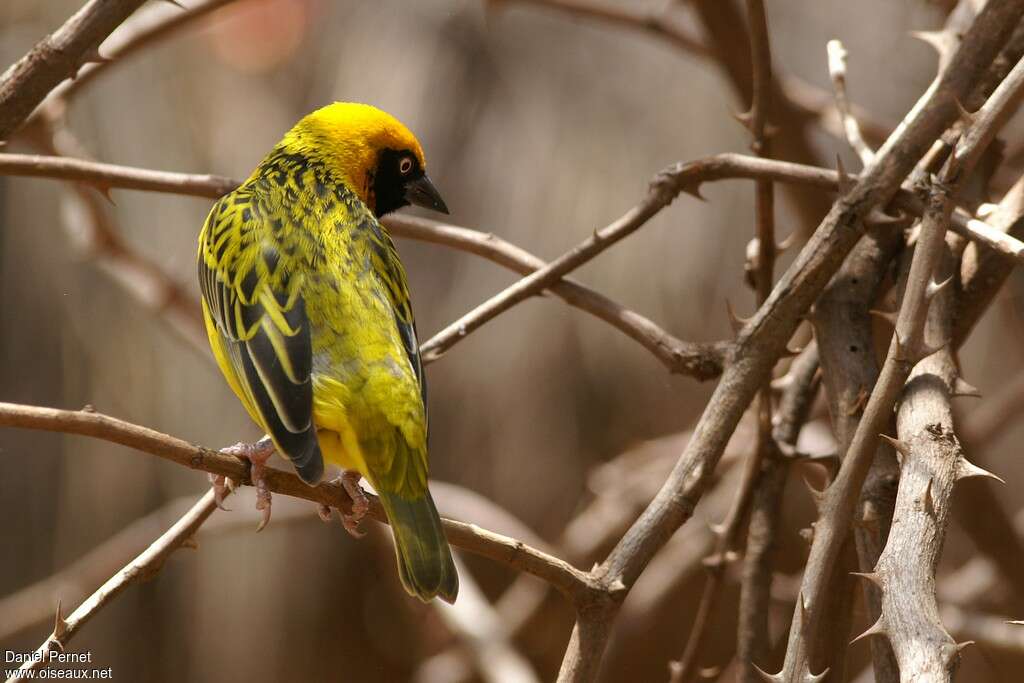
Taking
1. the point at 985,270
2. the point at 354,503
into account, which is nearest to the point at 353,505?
the point at 354,503

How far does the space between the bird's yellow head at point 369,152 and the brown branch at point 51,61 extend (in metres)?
1.14

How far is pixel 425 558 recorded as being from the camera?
2326mm

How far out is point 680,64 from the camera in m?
5.76

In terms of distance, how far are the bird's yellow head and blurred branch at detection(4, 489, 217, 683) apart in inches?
59.1

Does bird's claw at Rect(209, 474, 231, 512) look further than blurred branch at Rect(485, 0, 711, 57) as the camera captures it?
No

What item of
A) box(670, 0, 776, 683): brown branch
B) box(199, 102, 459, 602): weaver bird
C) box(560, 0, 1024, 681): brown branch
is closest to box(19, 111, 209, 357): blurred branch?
box(199, 102, 459, 602): weaver bird

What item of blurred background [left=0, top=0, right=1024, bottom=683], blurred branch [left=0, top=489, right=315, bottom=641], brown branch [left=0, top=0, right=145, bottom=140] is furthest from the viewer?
blurred background [left=0, top=0, right=1024, bottom=683]

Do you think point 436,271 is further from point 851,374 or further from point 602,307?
point 851,374

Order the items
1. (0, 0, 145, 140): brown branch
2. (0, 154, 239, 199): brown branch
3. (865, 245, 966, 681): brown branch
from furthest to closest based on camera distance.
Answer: (0, 154, 239, 199): brown branch < (0, 0, 145, 140): brown branch < (865, 245, 966, 681): brown branch

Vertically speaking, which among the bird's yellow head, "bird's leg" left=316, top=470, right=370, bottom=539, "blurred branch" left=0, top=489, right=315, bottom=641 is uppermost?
the bird's yellow head

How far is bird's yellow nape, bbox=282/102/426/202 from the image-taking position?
12.0 ft

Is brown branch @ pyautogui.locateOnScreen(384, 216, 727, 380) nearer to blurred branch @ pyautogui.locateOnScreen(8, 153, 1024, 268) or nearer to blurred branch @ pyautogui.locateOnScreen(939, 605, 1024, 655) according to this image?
blurred branch @ pyautogui.locateOnScreen(8, 153, 1024, 268)

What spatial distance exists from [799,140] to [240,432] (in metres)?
3.20

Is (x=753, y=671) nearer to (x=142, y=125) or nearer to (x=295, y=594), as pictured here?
(x=295, y=594)
